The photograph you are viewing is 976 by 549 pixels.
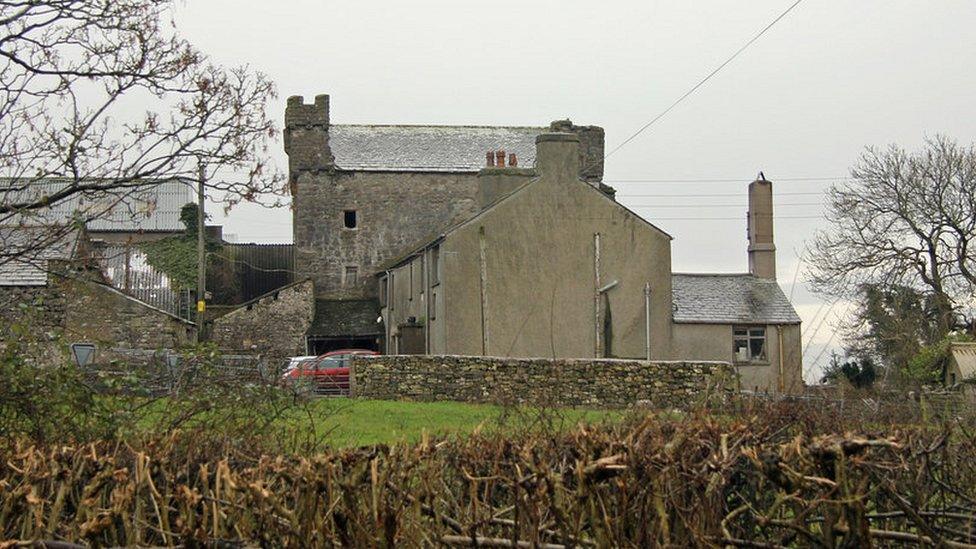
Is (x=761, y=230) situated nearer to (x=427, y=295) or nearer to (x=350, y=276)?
(x=427, y=295)

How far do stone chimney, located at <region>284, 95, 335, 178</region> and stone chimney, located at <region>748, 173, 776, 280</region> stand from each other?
18008 millimetres

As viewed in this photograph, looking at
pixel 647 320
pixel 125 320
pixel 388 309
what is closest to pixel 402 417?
pixel 647 320

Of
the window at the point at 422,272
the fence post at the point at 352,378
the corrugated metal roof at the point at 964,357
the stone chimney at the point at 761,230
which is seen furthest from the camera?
the stone chimney at the point at 761,230

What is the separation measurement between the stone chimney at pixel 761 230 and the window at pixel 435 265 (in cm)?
1046

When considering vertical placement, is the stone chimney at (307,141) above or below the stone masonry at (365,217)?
above

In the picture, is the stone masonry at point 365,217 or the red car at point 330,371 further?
the stone masonry at point 365,217

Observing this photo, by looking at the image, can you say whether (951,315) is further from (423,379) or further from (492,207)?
(423,379)

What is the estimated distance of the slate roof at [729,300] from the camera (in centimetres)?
3719

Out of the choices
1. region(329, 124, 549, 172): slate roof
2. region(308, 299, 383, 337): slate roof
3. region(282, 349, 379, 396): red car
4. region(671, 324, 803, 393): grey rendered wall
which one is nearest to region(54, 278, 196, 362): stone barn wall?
region(282, 349, 379, 396): red car

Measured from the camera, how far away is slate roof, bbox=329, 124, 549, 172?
5072cm

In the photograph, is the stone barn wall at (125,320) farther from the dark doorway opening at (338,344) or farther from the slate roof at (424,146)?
the slate roof at (424,146)

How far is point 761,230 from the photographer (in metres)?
40.1

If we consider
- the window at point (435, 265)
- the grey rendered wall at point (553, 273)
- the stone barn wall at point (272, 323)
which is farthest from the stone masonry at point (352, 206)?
the grey rendered wall at point (553, 273)

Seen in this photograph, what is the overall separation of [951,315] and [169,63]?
35477mm
